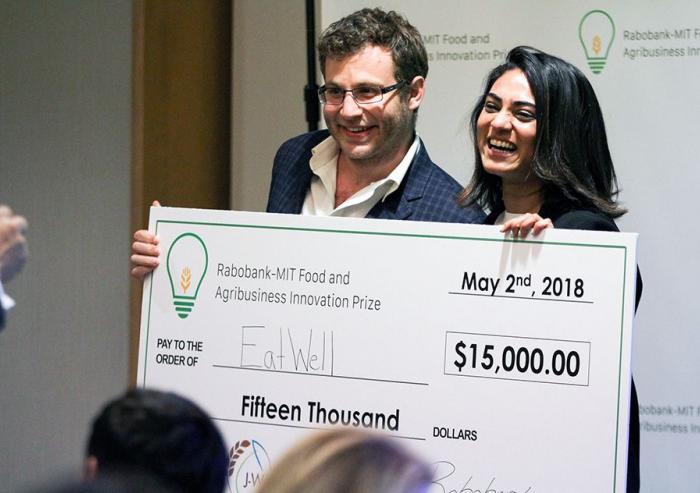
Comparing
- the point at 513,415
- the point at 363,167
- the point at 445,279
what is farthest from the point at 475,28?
the point at 513,415

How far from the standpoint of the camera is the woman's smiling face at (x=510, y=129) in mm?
3023

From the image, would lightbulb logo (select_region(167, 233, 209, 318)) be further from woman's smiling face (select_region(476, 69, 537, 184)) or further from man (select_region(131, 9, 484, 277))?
woman's smiling face (select_region(476, 69, 537, 184))

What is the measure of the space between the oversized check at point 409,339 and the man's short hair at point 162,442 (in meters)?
1.44

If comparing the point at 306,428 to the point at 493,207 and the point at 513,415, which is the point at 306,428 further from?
the point at 493,207

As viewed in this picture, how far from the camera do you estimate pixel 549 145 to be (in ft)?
9.78

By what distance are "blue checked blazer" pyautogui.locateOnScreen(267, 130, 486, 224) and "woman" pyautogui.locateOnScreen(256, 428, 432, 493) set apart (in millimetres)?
1930

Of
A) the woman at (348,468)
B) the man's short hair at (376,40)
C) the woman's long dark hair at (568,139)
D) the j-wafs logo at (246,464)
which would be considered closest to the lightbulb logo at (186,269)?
the j-wafs logo at (246,464)

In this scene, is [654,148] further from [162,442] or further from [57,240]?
[162,442]

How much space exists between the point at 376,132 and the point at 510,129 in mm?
483

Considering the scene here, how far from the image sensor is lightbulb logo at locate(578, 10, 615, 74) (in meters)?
4.16

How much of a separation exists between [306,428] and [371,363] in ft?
0.86

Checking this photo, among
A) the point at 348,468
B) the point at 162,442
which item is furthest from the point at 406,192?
the point at 348,468

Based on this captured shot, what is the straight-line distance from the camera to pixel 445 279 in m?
2.89
